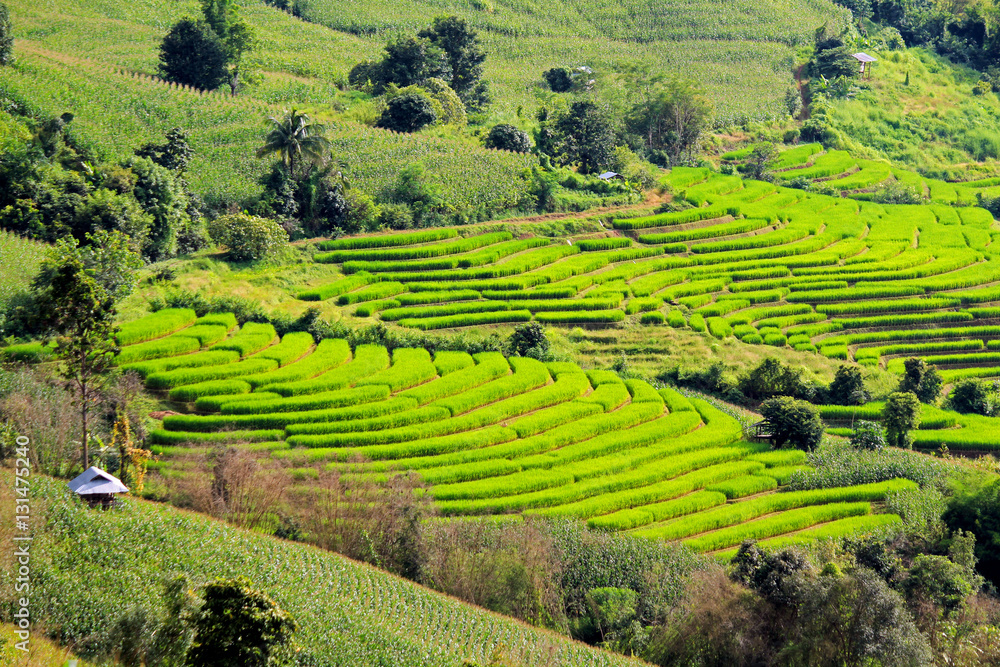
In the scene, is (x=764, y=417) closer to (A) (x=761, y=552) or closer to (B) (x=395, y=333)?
(A) (x=761, y=552)

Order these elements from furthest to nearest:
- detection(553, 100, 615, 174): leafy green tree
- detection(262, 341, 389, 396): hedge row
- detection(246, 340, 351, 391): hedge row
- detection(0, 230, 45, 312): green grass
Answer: detection(553, 100, 615, 174): leafy green tree, detection(0, 230, 45, 312): green grass, detection(246, 340, 351, 391): hedge row, detection(262, 341, 389, 396): hedge row

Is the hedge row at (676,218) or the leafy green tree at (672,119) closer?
the hedge row at (676,218)

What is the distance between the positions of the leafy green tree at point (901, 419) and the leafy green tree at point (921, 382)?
238 inches

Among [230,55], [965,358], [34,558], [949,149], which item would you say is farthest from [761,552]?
[949,149]

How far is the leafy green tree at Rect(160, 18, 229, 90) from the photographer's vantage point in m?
101

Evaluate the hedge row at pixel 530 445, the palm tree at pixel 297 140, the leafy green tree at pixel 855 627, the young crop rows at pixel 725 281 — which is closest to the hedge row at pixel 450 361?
the young crop rows at pixel 725 281

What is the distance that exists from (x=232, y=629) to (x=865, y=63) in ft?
443

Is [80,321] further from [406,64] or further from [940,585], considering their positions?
[406,64]

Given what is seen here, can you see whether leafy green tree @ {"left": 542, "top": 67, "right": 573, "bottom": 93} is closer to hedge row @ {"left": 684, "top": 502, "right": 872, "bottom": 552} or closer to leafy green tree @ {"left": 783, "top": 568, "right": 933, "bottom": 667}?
hedge row @ {"left": 684, "top": 502, "right": 872, "bottom": 552}

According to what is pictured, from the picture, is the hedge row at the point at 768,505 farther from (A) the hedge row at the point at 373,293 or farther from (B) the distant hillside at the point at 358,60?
(B) the distant hillside at the point at 358,60

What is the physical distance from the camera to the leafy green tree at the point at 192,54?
331 ft

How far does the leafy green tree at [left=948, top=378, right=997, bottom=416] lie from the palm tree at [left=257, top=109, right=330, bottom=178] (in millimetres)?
51228

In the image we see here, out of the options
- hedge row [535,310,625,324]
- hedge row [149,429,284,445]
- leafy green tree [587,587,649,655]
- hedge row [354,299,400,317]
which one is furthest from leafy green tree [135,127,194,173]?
leafy green tree [587,587,649,655]

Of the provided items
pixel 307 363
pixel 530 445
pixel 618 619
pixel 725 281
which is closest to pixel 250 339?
pixel 307 363
